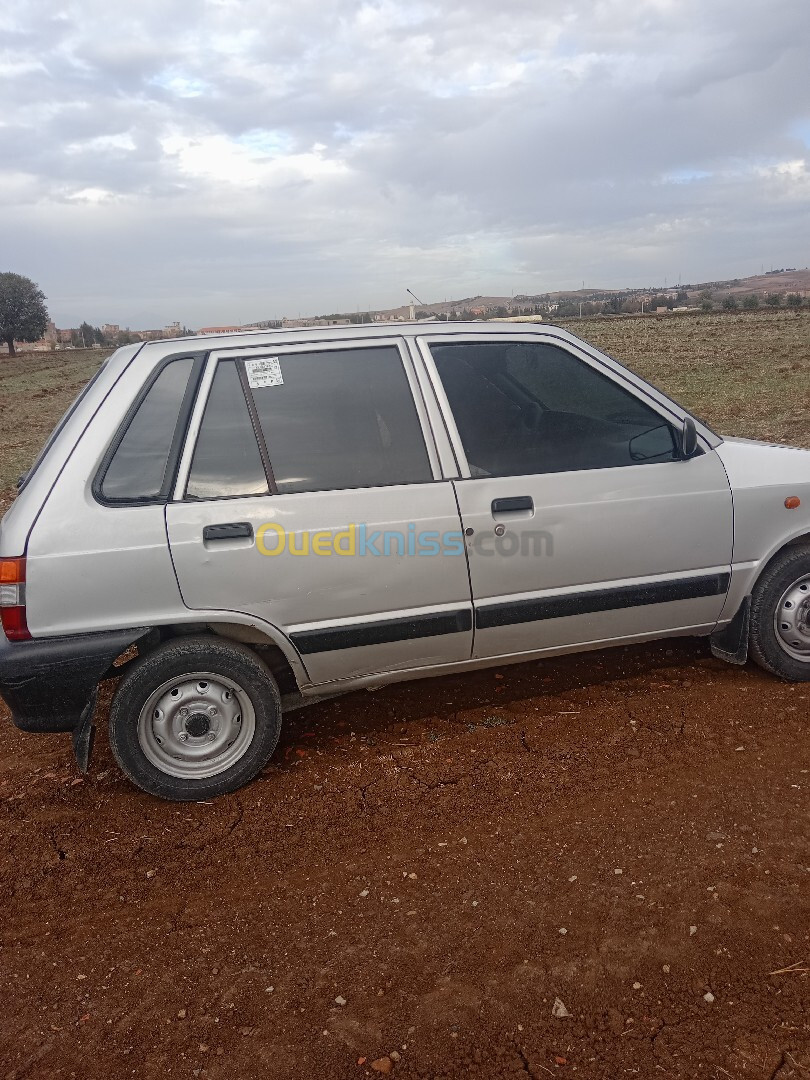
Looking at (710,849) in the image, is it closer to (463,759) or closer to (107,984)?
(463,759)

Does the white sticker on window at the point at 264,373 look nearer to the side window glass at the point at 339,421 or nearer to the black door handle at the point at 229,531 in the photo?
the side window glass at the point at 339,421

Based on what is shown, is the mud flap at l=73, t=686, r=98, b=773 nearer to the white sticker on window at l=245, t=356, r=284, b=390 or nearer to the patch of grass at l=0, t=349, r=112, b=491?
the white sticker on window at l=245, t=356, r=284, b=390

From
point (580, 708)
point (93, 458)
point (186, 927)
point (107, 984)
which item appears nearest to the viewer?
point (107, 984)

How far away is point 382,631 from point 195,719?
886mm

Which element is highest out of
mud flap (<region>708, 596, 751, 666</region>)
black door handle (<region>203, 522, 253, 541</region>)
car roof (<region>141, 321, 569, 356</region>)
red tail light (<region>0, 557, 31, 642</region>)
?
car roof (<region>141, 321, 569, 356</region>)

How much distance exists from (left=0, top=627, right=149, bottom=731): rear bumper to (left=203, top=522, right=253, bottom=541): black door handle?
0.48 m

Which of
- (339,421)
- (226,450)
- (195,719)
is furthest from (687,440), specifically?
(195,719)

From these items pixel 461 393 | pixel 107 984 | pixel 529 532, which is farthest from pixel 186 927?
pixel 461 393

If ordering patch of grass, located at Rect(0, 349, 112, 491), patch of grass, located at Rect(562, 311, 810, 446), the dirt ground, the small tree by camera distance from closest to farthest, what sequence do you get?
the dirt ground → patch of grass, located at Rect(562, 311, 810, 446) → patch of grass, located at Rect(0, 349, 112, 491) → the small tree

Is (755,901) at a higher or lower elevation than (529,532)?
lower

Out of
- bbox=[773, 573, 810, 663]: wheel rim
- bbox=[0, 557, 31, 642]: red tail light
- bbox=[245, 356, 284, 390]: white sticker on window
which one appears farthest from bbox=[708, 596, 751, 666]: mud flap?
bbox=[0, 557, 31, 642]: red tail light

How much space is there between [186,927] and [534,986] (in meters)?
1.20

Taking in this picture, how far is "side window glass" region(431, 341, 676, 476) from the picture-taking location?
361cm

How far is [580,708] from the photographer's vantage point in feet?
13.2
